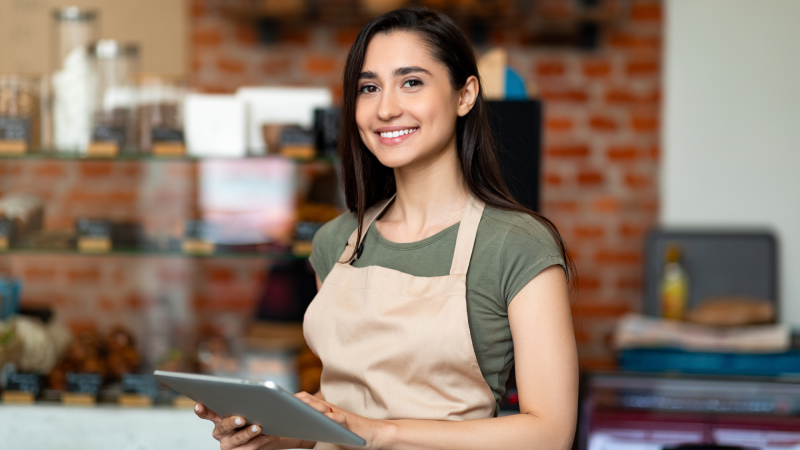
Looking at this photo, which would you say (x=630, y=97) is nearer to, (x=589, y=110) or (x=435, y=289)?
(x=589, y=110)

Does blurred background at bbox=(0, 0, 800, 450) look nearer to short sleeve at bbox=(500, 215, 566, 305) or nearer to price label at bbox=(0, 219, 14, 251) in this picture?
price label at bbox=(0, 219, 14, 251)

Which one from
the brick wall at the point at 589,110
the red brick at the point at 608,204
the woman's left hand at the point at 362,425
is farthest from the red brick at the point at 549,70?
the woman's left hand at the point at 362,425

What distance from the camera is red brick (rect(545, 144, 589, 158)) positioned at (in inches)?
117

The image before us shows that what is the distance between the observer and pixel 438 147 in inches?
46.8

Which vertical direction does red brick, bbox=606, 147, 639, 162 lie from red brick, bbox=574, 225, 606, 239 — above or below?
above

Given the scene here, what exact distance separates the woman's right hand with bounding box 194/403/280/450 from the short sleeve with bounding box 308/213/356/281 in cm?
33

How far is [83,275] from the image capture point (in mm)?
2496

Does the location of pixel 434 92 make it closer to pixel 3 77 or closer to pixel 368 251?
pixel 368 251

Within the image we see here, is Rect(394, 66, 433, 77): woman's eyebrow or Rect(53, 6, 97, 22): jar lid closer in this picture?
Rect(394, 66, 433, 77): woman's eyebrow

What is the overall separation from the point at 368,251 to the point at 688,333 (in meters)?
1.49

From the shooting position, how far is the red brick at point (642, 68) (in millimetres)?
2936

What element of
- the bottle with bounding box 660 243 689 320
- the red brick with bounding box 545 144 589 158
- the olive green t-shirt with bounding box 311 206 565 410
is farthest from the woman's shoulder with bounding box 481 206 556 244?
the red brick with bounding box 545 144 589 158

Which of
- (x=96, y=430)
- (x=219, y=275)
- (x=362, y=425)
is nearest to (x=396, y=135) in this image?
(x=362, y=425)

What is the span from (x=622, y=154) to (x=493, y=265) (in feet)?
6.63
